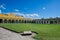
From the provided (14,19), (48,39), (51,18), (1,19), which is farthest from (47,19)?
(48,39)

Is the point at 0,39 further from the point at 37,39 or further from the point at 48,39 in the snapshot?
the point at 48,39

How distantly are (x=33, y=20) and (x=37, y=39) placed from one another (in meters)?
56.1

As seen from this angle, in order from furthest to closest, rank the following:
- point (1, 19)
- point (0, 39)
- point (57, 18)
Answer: point (57, 18)
point (1, 19)
point (0, 39)

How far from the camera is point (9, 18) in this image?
59.0 meters

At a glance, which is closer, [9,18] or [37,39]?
[37,39]

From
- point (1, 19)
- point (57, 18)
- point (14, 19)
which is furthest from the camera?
point (57, 18)

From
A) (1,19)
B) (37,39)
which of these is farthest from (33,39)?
(1,19)

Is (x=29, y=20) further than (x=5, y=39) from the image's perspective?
Yes

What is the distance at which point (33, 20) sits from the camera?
230 ft

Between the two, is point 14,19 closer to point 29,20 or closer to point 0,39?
→ point 29,20

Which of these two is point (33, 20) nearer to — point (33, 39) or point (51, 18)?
point (51, 18)

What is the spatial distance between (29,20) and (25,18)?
2447 millimetres

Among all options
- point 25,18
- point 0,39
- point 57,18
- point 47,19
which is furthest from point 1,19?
point 0,39

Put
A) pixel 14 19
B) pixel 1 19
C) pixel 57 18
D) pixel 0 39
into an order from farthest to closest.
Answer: pixel 57 18
pixel 14 19
pixel 1 19
pixel 0 39
